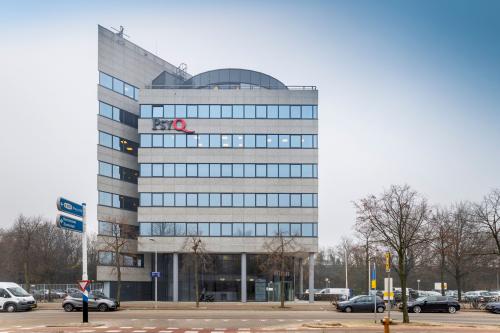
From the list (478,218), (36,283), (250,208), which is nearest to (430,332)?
(478,218)

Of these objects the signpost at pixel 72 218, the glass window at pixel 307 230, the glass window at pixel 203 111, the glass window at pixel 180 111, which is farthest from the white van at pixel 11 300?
the glass window at pixel 307 230

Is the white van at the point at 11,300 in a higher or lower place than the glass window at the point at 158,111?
lower

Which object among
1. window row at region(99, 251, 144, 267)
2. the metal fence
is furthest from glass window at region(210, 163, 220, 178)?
the metal fence

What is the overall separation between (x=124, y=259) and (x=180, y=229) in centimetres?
903

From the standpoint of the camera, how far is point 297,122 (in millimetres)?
70500

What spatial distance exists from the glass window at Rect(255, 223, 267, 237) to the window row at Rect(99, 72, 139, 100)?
Result: 2328cm

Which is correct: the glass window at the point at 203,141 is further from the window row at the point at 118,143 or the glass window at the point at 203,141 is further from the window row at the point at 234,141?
the window row at the point at 118,143

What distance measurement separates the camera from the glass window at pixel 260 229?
228 feet

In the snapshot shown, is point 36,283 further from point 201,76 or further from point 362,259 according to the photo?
point 362,259

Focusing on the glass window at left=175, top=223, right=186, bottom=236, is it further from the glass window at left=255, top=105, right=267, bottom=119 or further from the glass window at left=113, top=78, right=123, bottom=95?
the glass window at left=113, top=78, right=123, bottom=95

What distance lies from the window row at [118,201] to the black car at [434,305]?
3952 centimetres

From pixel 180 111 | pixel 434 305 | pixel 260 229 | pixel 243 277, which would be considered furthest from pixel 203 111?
pixel 434 305

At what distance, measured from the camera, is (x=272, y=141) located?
7038 cm

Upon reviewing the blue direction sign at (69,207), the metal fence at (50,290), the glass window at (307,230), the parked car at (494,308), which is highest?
the blue direction sign at (69,207)
